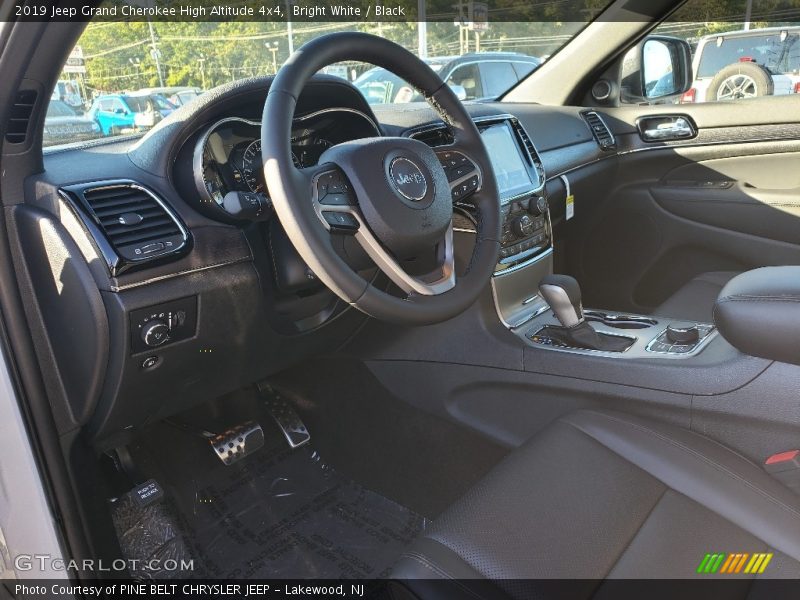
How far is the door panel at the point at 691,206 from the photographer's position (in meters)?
2.53

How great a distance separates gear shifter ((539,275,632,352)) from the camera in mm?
1714

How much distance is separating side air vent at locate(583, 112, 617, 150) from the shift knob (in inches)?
43.4

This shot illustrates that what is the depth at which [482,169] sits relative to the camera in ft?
4.93

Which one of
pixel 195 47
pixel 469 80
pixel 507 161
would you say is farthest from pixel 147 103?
pixel 469 80

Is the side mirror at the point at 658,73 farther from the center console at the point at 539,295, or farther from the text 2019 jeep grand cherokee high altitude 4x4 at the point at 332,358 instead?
the center console at the point at 539,295

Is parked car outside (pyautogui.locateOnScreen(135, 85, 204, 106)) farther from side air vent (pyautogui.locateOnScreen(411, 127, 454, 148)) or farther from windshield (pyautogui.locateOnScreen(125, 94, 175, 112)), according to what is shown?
side air vent (pyautogui.locateOnScreen(411, 127, 454, 148))

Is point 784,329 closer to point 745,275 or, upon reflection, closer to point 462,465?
point 745,275

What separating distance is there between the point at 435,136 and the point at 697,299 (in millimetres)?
1059

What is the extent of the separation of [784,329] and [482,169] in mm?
665

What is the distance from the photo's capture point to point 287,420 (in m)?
2.15

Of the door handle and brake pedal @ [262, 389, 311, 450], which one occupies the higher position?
the door handle

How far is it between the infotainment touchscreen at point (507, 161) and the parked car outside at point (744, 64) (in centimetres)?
117

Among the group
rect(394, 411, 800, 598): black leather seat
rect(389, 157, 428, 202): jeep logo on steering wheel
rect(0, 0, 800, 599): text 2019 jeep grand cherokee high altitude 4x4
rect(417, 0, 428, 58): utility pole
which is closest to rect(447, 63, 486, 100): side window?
rect(0, 0, 800, 599): text 2019 jeep grand cherokee high altitude 4x4

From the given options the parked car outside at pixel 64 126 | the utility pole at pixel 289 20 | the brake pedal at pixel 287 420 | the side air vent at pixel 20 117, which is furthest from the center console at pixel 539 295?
the side air vent at pixel 20 117
